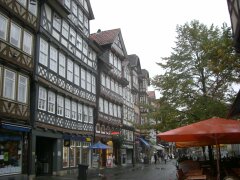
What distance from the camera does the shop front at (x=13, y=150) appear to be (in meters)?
19.9

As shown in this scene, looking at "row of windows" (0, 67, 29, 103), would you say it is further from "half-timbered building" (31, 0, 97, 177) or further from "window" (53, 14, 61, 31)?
"window" (53, 14, 61, 31)

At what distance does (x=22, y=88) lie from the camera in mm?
21672

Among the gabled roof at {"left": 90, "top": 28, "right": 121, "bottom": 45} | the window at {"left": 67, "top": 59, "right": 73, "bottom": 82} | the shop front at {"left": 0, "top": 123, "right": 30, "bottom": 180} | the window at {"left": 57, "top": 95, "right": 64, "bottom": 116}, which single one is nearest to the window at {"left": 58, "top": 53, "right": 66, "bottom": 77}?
the window at {"left": 67, "top": 59, "right": 73, "bottom": 82}

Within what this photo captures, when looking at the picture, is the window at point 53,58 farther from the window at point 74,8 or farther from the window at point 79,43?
the window at point 74,8

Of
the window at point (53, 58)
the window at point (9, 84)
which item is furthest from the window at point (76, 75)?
the window at point (9, 84)

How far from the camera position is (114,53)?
1719 inches

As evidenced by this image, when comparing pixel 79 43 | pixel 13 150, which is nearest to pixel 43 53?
pixel 13 150

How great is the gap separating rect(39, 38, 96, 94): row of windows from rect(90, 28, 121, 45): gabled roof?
25.0 feet

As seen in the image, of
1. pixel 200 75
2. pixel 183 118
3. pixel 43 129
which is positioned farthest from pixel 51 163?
pixel 200 75

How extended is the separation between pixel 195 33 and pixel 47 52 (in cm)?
1095

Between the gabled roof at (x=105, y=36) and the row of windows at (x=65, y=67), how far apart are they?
7.62 metres

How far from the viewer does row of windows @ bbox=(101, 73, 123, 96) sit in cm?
3958

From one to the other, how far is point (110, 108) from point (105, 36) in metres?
9.40

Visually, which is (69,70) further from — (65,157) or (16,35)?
(16,35)
